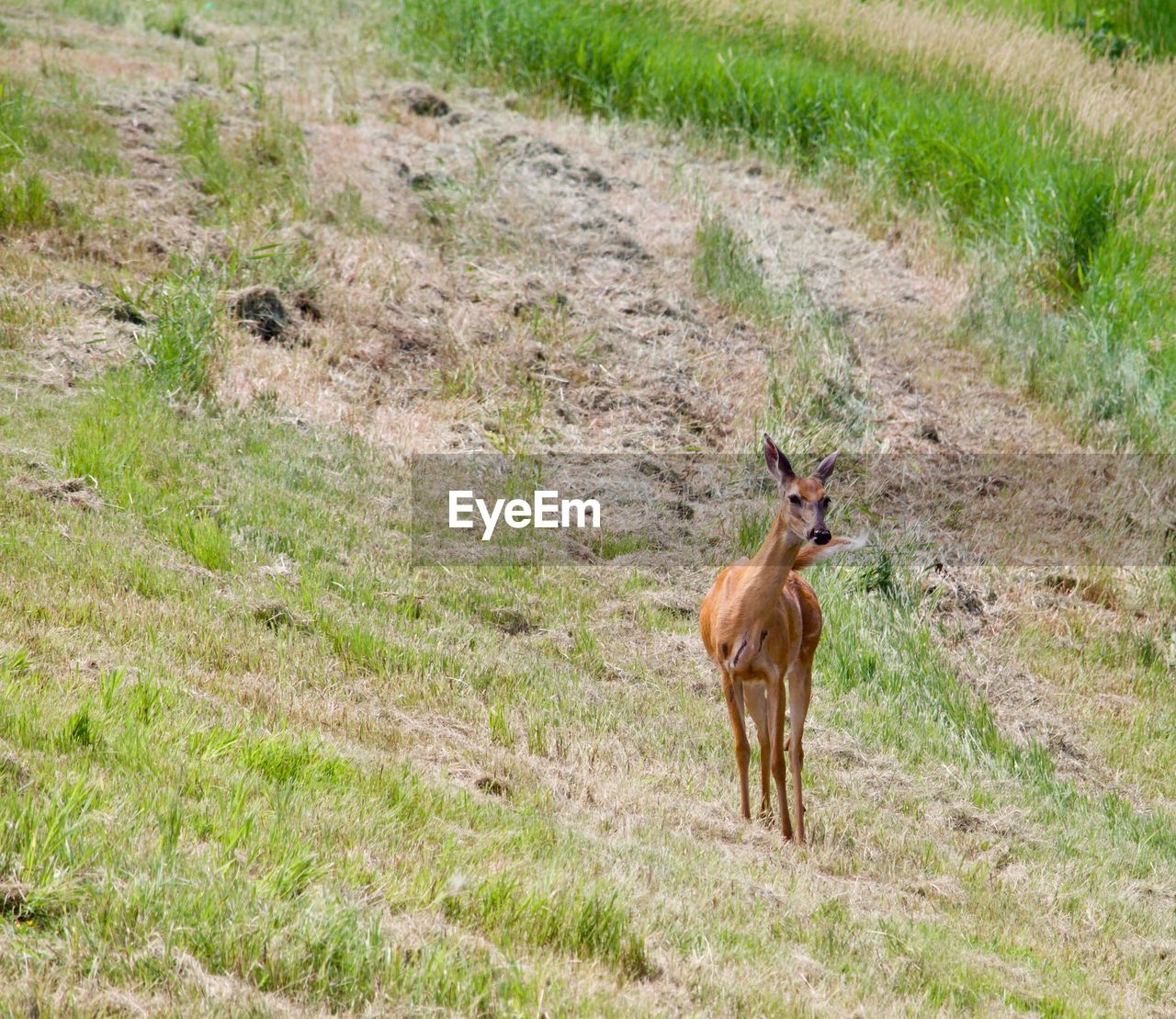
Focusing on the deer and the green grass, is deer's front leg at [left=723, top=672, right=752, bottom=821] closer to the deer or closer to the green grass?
the deer

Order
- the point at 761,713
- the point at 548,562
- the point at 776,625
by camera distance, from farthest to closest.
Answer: the point at 548,562
the point at 761,713
the point at 776,625

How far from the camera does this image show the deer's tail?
235 inches

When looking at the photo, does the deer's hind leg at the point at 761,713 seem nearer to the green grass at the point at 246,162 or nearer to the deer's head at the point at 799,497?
the deer's head at the point at 799,497

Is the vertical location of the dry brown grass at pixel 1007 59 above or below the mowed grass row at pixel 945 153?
above

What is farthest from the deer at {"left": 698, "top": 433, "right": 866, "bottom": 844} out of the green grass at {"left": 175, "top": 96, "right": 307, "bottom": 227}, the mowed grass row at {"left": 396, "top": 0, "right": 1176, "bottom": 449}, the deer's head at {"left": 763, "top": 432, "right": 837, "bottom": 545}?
the green grass at {"left": 175, "top": 96, "right": 307, "bottom": 227}

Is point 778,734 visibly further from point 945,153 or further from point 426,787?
point 945,153

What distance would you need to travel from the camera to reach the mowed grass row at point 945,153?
49.9 feet

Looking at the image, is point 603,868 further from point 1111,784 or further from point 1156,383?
point 1156,383

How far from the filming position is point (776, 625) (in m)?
6.49
